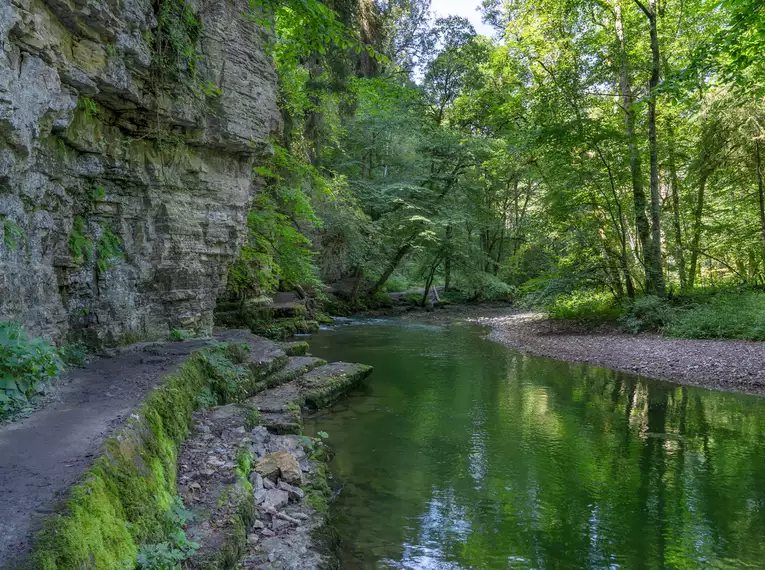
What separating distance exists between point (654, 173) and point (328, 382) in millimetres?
12355

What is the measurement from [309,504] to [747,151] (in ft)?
56.5

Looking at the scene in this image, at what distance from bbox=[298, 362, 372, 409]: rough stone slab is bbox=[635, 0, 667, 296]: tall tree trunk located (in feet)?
34.3

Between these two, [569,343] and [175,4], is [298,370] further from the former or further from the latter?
[569,343]

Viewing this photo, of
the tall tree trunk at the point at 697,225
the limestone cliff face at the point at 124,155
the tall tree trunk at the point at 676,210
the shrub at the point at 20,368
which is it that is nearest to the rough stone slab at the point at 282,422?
the limestone cliff face at the point at 124,155

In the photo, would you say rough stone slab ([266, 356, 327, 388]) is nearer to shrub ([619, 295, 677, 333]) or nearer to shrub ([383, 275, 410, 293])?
shrub ([619, 295, 677, 333])

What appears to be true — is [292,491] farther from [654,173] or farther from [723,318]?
[654,173]

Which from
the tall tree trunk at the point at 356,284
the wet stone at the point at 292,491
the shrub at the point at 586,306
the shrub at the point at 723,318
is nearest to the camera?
the wet stone at the point at 292,491

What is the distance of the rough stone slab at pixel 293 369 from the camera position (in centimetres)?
972

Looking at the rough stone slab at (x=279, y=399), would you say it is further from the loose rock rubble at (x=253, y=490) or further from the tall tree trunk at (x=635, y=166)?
the tall tree trunk at (x=635, y=166)

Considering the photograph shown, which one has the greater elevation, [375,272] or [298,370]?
[375,272]

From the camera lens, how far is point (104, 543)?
278cm

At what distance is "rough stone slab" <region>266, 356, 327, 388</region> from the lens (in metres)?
9.72

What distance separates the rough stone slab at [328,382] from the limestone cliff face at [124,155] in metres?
2.28

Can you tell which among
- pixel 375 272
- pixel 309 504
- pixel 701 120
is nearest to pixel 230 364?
pixel 309 504
